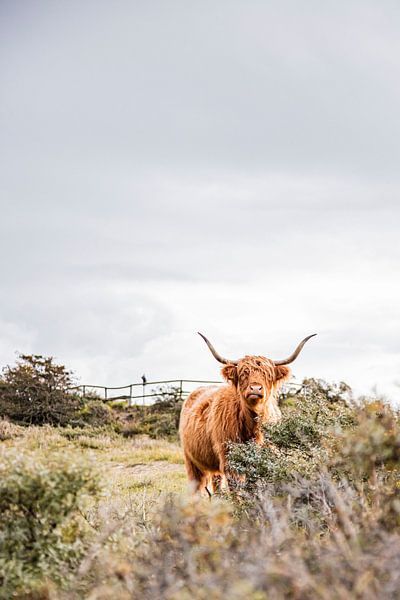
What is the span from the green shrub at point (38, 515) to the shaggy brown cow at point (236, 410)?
4.91m

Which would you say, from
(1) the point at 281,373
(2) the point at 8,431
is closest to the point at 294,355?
(1) the point at 281,373

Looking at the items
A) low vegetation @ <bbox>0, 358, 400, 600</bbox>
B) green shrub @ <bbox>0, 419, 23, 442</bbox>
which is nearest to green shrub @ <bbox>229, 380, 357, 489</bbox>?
low vegetation @ <bbox>0, 358, 400, 600</bbox>

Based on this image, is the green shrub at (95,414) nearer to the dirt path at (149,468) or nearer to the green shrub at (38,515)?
the dirt path at (149,468)

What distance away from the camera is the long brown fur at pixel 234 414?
9422 millimetres

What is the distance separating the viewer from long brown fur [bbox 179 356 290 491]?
30.9 feet

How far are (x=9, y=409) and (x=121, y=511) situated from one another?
23.7m

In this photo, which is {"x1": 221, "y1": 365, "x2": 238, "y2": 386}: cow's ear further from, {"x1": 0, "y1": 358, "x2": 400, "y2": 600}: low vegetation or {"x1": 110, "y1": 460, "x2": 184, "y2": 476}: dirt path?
{"x1": 110, "y1": 460, "x2": 184, "y2": 476}: dirt path

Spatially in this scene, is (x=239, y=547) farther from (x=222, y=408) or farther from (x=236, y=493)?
(x=222, y=408)

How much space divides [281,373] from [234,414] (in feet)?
2.77

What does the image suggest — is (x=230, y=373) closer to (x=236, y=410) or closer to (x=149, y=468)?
(x=236, y=410)

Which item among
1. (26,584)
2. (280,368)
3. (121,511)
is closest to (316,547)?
(26,584)

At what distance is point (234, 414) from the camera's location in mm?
9719

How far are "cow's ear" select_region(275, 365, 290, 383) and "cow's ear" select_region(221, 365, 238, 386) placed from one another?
57 cm

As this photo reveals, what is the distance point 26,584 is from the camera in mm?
3938
